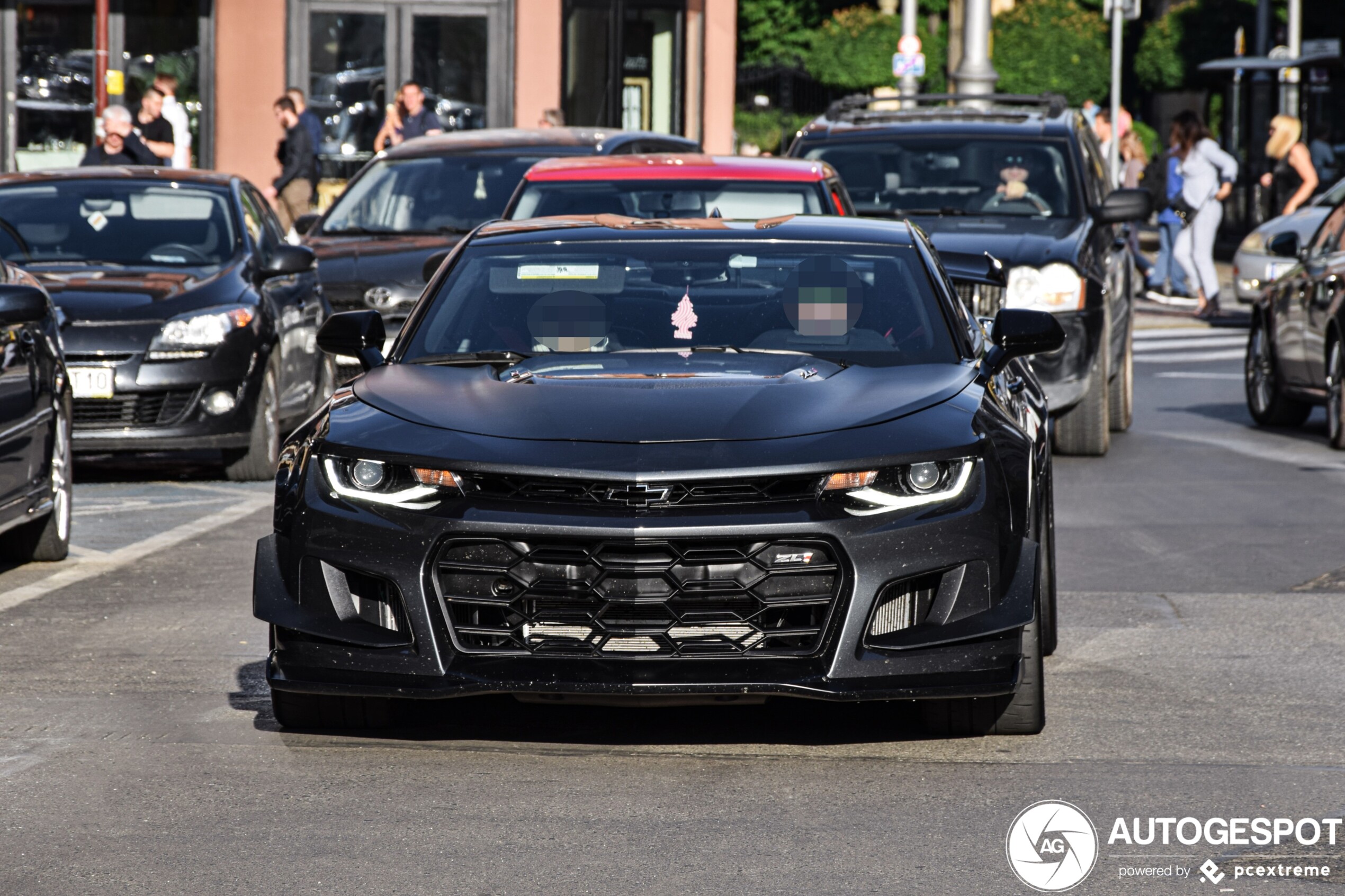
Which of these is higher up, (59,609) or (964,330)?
(964,330)

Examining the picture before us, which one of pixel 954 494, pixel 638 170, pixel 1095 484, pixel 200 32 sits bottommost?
pixel 1095 484

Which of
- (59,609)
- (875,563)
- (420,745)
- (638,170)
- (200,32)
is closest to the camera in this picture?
(875,563)

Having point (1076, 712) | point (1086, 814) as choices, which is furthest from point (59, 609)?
point (1086, 814)

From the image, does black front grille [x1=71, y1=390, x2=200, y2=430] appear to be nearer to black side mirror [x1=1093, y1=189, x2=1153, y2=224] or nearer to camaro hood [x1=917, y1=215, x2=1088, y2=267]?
camaro hood [x1=917, y1=215, x2=1088, y2=267]

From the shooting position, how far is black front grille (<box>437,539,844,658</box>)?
542 cm

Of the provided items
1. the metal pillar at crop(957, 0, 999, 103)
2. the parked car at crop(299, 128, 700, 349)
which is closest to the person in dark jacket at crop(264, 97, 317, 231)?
the parked car at crop(299, 128, 700, 349)

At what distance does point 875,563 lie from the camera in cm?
543

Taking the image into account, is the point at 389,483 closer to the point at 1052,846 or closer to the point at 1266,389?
the point at 1052,846

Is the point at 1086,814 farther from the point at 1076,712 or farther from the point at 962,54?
the point at 962,54

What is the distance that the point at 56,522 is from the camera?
29.6 ft

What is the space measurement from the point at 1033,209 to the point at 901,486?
826 centimetres

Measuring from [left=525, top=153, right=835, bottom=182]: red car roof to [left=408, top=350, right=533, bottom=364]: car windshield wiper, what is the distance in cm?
483

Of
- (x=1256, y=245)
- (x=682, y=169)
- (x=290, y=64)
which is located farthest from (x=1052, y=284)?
(x=290, y=64)

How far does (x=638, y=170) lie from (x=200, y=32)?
56.6 feet
